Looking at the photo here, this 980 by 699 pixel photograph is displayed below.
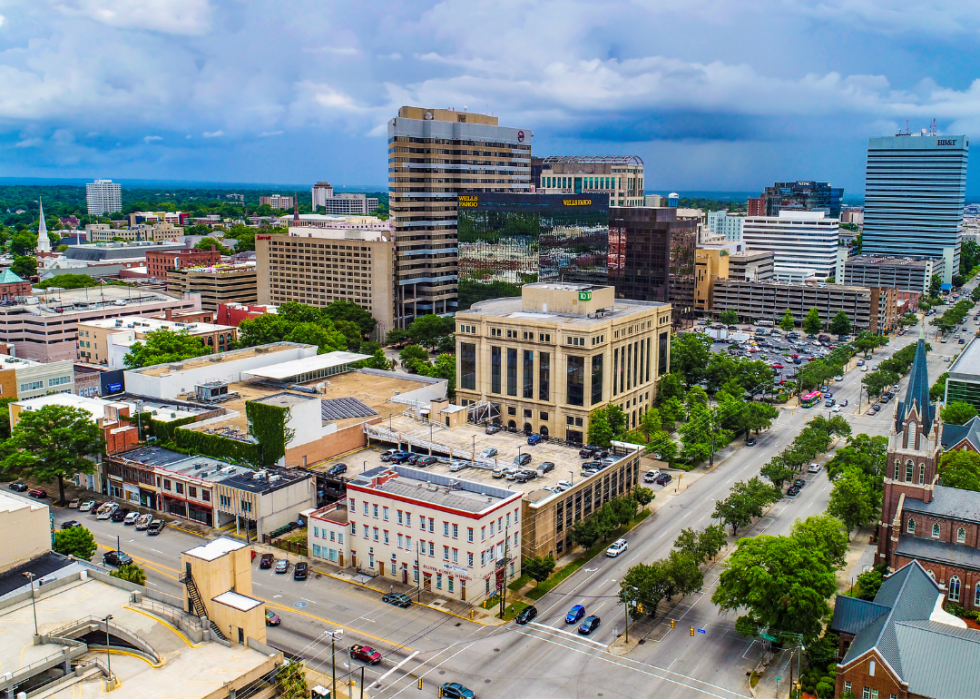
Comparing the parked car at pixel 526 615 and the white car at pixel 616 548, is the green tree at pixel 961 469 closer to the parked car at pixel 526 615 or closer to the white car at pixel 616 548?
the white car at pixel 616 548

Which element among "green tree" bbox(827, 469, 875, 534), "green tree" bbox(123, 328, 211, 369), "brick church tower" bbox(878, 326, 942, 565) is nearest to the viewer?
"brick church tower" bbox(878, 326, 942, 565)

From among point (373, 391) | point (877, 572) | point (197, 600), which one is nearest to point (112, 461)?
point (373, 391)

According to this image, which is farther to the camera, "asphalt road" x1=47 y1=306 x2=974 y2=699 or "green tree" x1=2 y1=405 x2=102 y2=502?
"green tree" x1=2 y1=405 x2=102 y2=502

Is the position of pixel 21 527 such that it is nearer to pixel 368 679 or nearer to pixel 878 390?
pixel 368 679

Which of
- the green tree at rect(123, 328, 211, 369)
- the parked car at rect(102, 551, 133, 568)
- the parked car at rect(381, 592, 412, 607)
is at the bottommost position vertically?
the parked car at rect(381, 592, 412, 607)

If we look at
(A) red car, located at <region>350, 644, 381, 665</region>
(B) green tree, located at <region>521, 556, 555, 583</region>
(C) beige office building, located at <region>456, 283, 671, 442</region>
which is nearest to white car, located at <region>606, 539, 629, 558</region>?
(B) green tree, located at <region>521, 556, 555, 583</region>

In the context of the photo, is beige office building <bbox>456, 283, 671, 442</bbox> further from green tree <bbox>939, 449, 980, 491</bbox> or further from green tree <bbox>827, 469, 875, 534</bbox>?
green tree <bbox>939, 449, 980, 491</bbox>

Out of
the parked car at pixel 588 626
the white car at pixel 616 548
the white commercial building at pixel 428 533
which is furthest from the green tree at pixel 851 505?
the white commercial building at pixel 428 533

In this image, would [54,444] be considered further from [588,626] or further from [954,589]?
[954,589]
